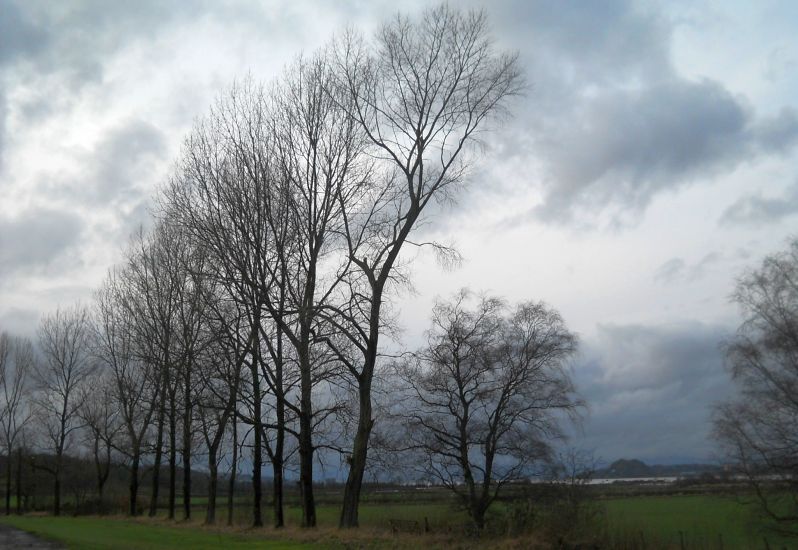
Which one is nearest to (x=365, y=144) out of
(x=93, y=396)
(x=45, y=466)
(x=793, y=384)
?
(x=793, y=384)

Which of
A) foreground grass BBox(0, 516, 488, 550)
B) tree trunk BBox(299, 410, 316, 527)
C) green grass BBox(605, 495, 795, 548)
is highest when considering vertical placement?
tree trunk BBox(299, 410, 316, 527)

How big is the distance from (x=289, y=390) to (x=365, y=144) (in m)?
9.82

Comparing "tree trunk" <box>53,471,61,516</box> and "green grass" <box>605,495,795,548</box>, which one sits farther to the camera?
A: "tree trunk" <box>53,471,61,516</box>

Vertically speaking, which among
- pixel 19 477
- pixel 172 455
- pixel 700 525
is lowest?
pixel 700 525

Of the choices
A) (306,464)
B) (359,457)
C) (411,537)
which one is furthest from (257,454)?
(411,537)

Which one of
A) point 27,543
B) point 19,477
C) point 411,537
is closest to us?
point 411,537

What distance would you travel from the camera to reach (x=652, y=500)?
58.2 metres

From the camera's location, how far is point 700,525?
117 ft

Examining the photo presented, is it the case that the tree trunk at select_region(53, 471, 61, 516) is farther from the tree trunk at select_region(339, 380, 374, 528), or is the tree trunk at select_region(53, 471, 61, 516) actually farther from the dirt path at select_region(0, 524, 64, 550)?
the tree trunk at select_region(339, 380, 374, 528)

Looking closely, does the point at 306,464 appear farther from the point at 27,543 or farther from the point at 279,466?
the point at 27,543

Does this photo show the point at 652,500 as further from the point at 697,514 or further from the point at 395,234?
the point at 395,234

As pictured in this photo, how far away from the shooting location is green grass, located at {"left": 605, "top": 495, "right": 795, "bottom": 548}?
2057cm

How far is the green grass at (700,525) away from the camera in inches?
810

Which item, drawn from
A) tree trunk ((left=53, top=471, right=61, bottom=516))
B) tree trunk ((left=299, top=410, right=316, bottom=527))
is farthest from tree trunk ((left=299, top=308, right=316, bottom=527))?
tree trunk ((left=53, top=471, right=61, bottom=516))
